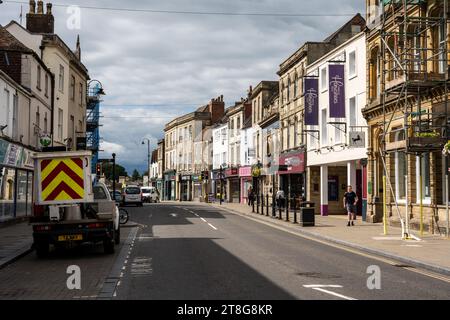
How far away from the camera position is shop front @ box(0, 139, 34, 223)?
24.1 metres

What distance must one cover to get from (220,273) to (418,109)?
12.7 meters

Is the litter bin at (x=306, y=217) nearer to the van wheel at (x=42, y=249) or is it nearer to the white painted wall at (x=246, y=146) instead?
the van wheel at (x=42, y=249)

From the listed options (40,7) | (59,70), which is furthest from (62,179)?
(40,7)

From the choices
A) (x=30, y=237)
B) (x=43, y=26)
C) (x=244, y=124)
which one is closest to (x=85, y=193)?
(x=30, y=237)

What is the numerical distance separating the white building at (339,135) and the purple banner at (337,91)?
0.12 feet

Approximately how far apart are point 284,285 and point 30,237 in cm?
1248

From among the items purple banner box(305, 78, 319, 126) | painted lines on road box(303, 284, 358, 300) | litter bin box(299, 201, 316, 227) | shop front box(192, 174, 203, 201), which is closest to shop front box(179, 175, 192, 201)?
shop front box(192, 174, 203, 201)

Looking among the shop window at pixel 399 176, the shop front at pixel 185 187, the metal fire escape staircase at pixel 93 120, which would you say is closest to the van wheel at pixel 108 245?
the shop window at pixel 399 176

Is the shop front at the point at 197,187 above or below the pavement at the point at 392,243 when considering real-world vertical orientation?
above

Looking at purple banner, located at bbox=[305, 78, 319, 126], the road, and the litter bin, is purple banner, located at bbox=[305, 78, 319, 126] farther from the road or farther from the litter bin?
the road

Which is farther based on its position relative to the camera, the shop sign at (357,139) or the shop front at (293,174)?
the shop front at (293,174)

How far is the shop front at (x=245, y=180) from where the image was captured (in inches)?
2258

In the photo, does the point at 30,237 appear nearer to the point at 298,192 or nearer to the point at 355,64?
the point at 355,64

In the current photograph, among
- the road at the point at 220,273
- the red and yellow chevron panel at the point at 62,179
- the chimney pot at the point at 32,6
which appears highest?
the chimney pot at the point at 32,6
